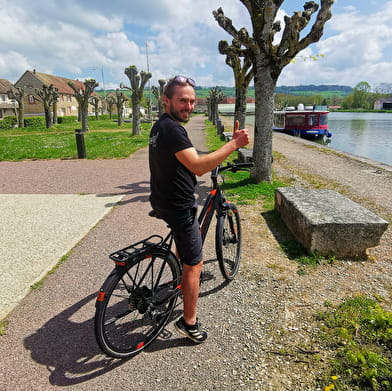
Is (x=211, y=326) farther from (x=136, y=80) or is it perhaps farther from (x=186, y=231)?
(x=136, y=80)

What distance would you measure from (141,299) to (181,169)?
1.18 m

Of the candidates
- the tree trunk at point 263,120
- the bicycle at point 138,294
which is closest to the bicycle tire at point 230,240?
the bicycle at point 138,294

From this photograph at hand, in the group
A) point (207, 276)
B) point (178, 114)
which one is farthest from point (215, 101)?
point (178, 114)

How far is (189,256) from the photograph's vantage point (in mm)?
2391

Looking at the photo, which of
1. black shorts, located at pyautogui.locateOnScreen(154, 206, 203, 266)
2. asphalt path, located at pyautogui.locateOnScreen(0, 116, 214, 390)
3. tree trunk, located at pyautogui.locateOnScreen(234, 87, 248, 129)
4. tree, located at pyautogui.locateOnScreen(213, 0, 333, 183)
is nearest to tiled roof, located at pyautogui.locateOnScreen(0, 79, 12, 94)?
asphalt path, located at pyautogui.locateOnScreen(0, 116, 214, 390)

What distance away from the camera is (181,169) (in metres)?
2.18

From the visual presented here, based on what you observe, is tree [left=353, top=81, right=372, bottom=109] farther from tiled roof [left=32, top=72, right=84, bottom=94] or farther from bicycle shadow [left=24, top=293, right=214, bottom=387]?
bicycle shadow [left=24, top=293, right=214, bottom=387]

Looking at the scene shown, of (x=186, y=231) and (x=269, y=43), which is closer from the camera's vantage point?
(x=186, y=231)

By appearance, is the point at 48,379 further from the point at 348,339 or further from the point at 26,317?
the point at 348,339

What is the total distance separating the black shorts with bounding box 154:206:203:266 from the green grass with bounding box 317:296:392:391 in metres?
1.30

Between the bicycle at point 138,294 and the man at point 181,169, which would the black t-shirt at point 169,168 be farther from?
the bicycle at point 138,294

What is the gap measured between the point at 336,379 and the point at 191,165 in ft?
6.01

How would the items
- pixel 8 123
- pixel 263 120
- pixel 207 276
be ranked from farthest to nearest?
pixel 8 123, pixel 263 120, pixel 207 276

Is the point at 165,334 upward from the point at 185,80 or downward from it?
downward
